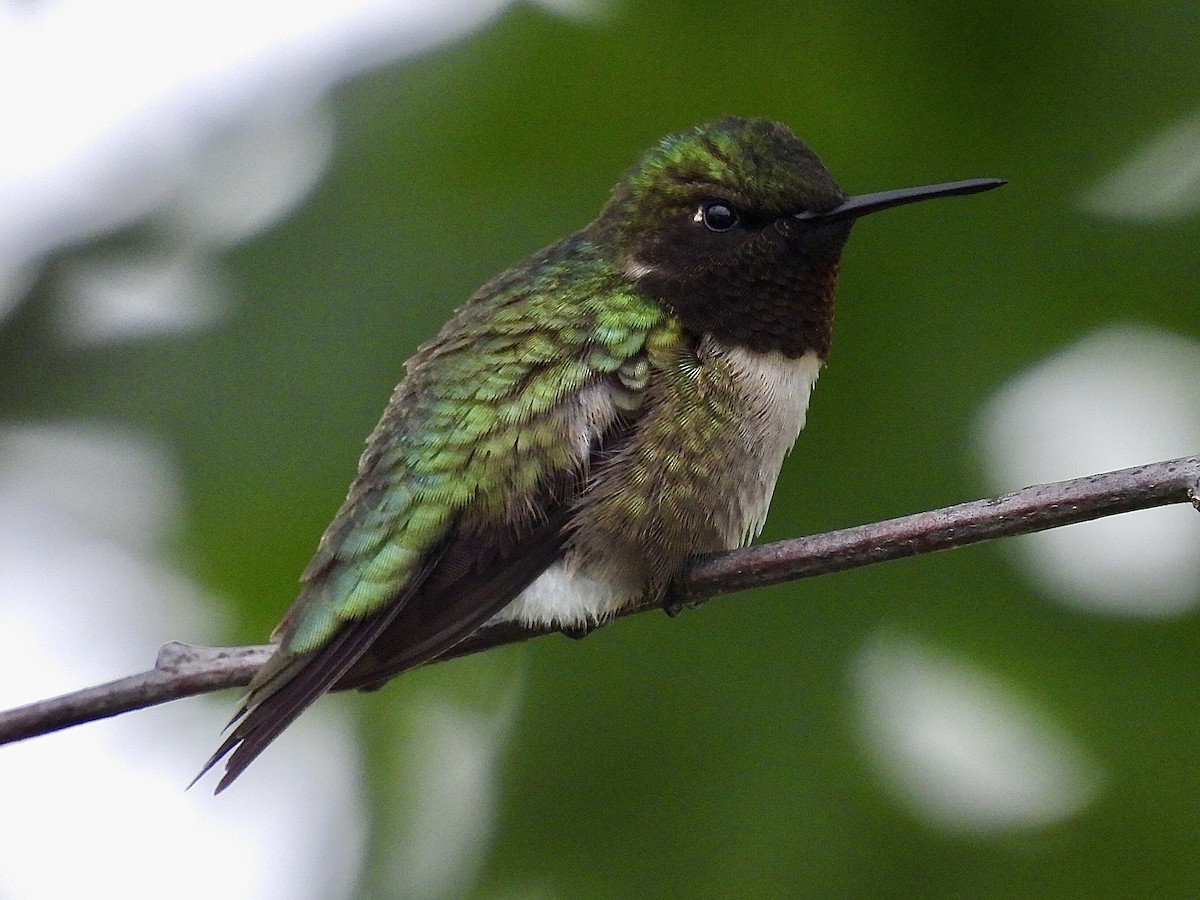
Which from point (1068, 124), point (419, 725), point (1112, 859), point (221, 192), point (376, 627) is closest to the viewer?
point (376, 627)

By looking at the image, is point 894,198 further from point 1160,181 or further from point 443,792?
point 443,792

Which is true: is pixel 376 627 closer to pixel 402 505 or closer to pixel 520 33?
pixel 402 505

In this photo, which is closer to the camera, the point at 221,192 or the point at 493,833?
the point at 493,833

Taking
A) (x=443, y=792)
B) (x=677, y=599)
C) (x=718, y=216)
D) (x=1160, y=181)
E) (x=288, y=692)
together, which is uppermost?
(x=718, y=216)

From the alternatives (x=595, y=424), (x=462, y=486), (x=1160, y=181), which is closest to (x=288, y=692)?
(x=462, y=486)

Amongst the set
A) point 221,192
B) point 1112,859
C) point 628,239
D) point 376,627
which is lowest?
point 1112,859

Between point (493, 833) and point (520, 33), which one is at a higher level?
point (520, 33)

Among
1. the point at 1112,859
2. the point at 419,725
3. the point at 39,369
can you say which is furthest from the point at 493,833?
the point at 39,369

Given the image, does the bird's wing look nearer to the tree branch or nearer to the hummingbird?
the hummingbird
